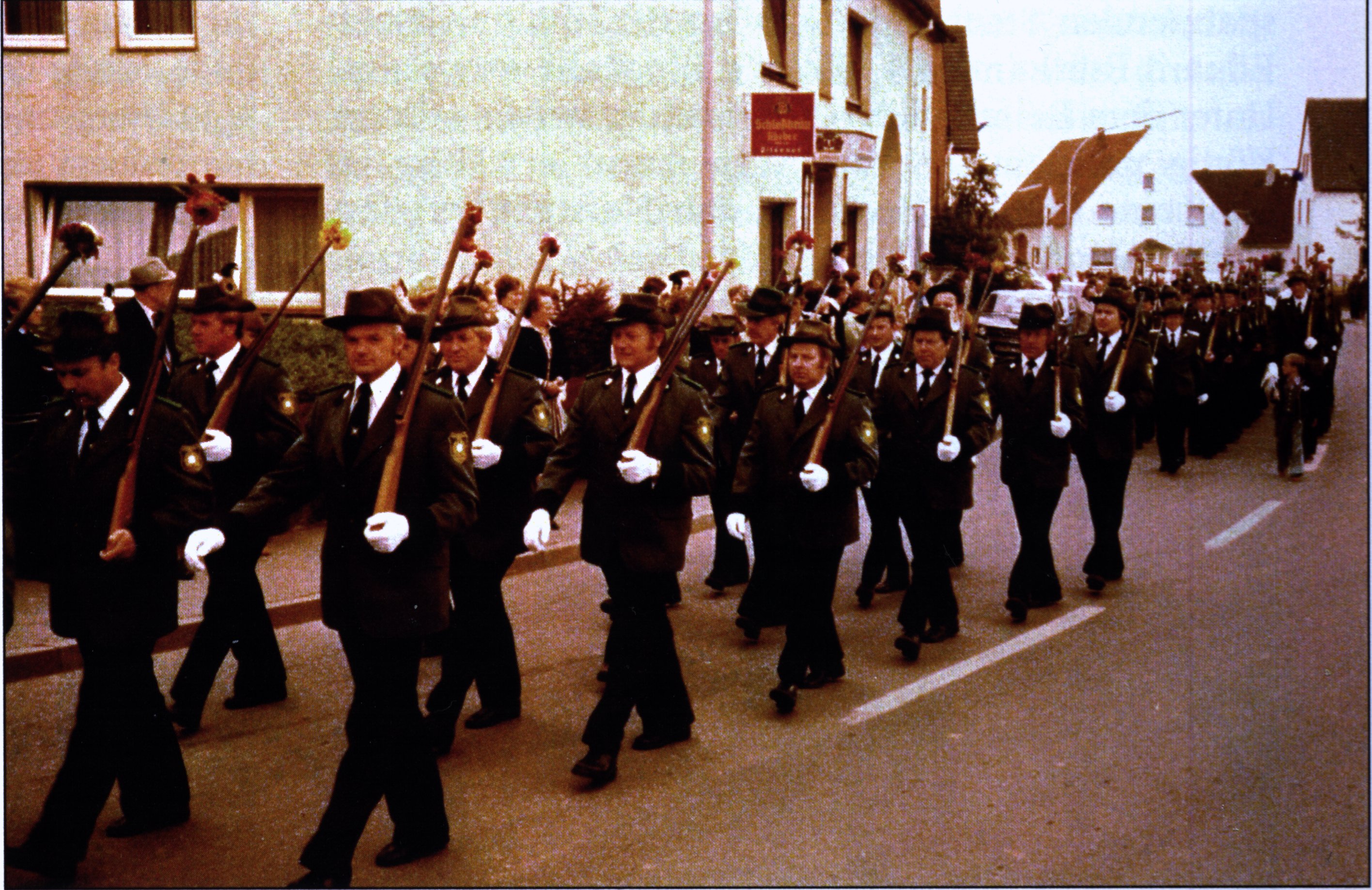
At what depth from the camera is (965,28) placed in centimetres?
4484

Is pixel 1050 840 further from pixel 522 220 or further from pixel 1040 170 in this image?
pixel 1040 170

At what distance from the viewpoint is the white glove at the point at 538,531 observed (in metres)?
5.55

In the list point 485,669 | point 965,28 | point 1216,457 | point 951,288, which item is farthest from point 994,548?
point 965,28

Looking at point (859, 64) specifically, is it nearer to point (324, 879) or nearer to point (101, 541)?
point (101, 541)

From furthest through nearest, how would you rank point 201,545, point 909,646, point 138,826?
point 909,646, point 138,826, point 201,545

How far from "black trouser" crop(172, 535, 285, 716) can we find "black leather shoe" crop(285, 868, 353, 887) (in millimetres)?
2031

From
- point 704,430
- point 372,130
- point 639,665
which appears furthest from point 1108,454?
point 372,130

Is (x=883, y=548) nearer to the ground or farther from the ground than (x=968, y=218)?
nearer to the ground

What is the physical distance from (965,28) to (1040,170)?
4256 cm

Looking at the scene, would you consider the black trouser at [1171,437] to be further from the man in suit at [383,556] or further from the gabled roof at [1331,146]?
the gabled roof at [1331,146]

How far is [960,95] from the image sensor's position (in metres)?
44.9

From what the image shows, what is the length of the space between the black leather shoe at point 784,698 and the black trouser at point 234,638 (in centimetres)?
241

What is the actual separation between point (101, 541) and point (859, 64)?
80.9 feet

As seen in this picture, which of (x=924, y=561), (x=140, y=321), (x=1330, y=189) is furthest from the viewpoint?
(x=1330, y=189)
